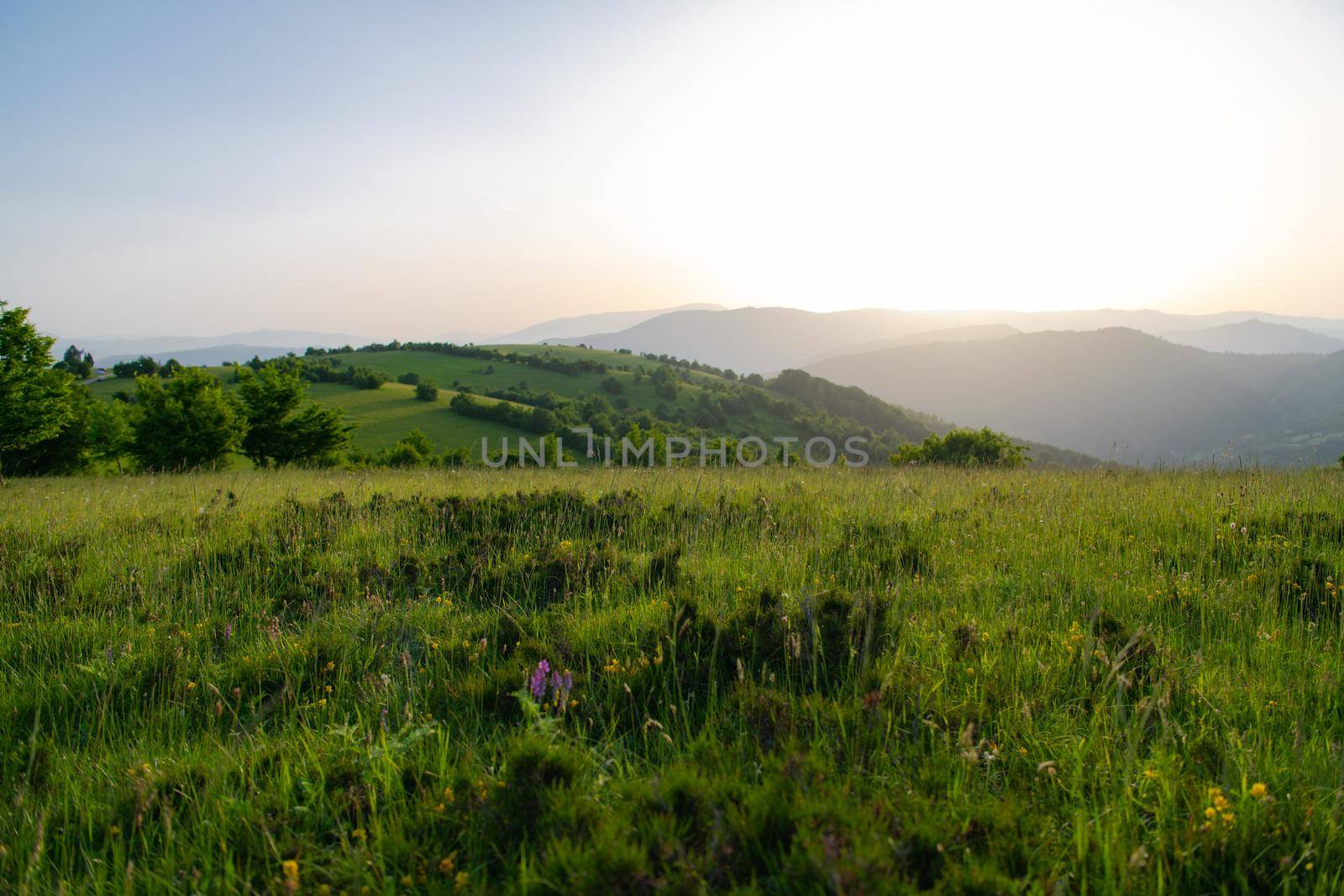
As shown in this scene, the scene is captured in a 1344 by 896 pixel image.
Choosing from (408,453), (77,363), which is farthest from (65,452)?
(77,363)

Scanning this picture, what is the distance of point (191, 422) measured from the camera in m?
30.7

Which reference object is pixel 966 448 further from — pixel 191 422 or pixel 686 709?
pixel 191 422

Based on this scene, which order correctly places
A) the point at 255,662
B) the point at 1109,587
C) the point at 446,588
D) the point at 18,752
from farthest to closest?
1. the point at 446,588
2. the point at 1109,587
3. the point at 255,662
4. the point at 18,752

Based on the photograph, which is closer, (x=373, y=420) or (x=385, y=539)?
(x=385, y=539)

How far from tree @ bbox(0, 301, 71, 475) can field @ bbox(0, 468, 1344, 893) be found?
28.5 metres

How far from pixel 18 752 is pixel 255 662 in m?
0.91

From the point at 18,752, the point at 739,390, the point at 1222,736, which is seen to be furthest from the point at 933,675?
the point at 739,390

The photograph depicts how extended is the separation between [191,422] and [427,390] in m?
60.2

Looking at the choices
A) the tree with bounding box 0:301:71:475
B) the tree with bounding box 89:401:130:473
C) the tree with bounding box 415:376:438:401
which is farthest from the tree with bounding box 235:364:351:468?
the tree with bounding box 415:376:438:401

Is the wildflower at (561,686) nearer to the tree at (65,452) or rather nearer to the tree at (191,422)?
the tree at (191,422)

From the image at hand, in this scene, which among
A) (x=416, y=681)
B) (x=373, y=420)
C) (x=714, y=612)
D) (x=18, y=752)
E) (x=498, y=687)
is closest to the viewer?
(x=18, y=752)

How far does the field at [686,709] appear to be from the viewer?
183cm

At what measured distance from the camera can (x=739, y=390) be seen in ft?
409

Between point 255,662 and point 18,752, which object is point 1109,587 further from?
point 18,752
